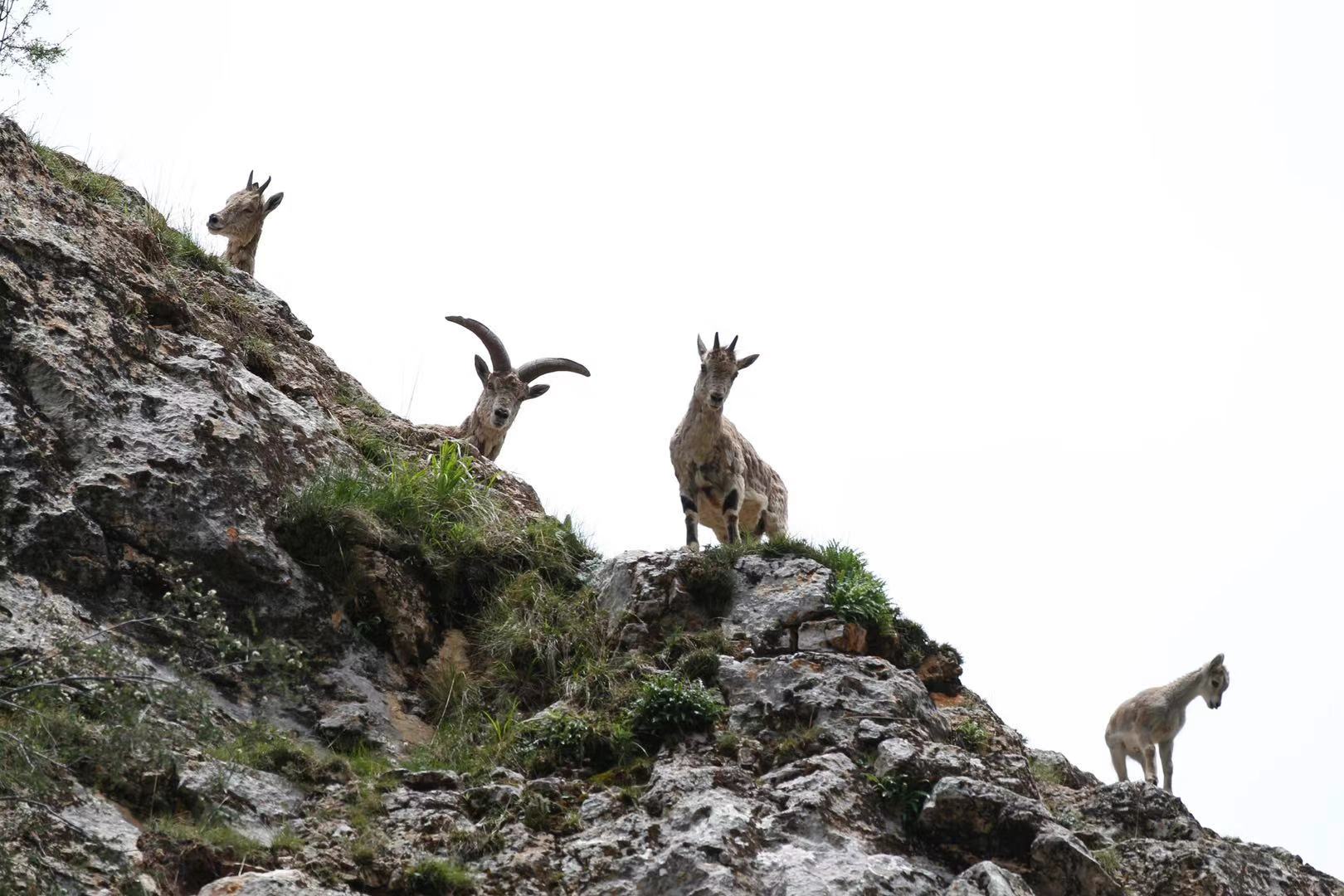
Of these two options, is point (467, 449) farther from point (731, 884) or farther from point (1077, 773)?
point (731, 884)

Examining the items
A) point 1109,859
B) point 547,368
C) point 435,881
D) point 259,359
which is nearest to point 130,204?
point 259,359

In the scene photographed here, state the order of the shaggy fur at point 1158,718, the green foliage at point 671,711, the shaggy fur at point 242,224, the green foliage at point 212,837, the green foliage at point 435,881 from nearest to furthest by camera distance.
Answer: the green foliage at point 212,837 → the green foliage at point 435,881 → the green foliage at point 671,711 → the shaggy fur at point 1158,718 → the shaggy fur at point 242,224

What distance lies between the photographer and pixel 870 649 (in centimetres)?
1058

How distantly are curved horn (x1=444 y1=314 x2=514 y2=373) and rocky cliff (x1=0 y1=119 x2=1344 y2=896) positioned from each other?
4823mm

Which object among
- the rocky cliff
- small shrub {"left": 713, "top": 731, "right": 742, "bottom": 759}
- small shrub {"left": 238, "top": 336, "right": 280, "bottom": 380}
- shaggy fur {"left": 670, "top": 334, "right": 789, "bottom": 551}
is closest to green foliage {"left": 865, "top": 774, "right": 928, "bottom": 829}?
the rocky cliff

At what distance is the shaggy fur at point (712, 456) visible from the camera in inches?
559

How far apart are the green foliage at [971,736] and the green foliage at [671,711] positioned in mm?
1829

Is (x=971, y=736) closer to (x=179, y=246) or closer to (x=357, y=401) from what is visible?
(x=357, y=401)

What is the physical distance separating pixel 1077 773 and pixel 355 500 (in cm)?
606

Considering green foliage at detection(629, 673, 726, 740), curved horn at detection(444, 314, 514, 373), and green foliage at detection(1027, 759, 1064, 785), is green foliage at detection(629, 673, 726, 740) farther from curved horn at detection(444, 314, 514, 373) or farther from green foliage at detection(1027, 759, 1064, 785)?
curved horn at detection(444, 314, 514, 373)

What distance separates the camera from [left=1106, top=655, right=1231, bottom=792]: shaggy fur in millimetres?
16625

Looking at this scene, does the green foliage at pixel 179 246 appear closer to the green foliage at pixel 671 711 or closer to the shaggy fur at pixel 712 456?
the shaggy fur at pixel 712 456

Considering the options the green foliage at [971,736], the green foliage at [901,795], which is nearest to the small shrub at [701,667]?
the green foliage at [901,795]

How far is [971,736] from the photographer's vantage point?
10.1 meters
